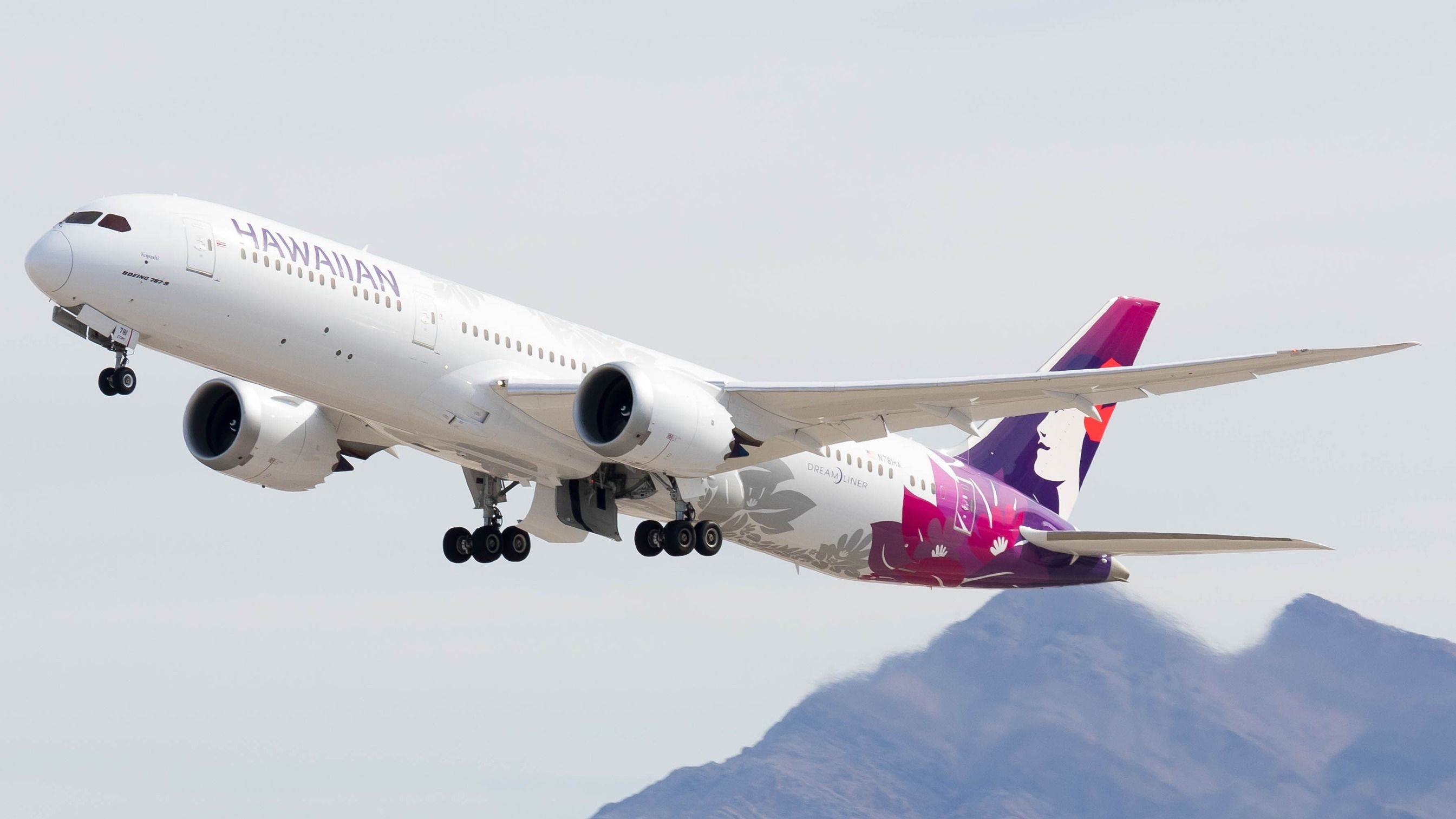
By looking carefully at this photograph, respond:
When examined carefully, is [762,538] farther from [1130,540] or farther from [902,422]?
[1130,540]

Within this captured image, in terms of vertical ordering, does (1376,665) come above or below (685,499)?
below

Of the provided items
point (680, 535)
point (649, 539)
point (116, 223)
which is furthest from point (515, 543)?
point (116, 223)

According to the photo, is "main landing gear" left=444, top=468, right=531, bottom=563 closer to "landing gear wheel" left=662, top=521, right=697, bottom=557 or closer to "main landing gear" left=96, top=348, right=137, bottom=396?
"landing gear wheel" left=662, top=521, right=697, bottom=557

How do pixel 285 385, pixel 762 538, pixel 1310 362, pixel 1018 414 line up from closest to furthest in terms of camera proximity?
pixel 1310 362 < pixel 285 385 < pixel 1018 414 < pixel 762 538

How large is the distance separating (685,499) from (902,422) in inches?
157

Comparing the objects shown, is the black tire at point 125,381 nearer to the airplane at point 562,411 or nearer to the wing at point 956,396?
the airplane at point 562,411

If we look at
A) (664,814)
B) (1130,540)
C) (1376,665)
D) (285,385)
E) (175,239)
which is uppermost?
(175,239)

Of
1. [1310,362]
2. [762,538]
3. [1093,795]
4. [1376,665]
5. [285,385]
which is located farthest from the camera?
[1093,795]

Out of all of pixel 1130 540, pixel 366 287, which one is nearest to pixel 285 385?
pixel 366 287

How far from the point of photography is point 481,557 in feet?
121

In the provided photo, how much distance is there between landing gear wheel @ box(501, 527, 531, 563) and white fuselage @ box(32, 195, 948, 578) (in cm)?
194

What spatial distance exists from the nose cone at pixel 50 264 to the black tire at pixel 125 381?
1502mm

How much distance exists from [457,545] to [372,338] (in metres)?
7.67

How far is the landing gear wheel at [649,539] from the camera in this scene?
1352 inches
